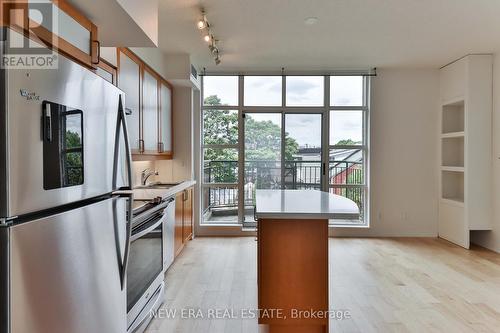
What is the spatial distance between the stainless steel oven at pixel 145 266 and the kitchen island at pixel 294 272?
2.84ft

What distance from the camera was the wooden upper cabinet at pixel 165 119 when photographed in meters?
4.14

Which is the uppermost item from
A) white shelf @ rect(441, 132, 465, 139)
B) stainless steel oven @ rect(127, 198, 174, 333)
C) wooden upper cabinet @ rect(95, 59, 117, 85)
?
wooden upper cabinet @ rect(95, 59, 117, 85)

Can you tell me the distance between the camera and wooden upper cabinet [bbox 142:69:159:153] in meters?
3.47

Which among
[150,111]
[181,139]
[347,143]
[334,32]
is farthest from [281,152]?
[150,111]

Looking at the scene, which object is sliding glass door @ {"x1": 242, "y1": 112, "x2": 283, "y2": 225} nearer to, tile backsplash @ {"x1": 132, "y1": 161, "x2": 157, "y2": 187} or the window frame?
the window frame

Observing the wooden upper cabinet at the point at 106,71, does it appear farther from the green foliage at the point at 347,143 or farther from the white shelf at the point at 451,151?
the white shelf at the point at 451,151

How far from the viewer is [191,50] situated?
4.18 m

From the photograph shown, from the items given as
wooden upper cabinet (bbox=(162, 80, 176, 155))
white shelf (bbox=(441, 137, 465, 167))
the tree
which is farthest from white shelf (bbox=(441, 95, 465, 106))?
wooden upper cabinet (bbox=(162, 80, 176, 155))

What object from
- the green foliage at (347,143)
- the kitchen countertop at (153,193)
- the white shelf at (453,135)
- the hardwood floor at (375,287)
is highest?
the white shelf at (453,135)

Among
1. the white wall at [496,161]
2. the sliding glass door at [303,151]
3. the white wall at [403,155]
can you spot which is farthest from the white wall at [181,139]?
the white wall at [496,161]

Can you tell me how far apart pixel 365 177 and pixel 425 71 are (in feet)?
6.61

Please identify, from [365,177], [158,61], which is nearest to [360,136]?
[365,177]

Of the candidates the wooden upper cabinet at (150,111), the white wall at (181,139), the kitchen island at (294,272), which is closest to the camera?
the kitchen island at (294,272)

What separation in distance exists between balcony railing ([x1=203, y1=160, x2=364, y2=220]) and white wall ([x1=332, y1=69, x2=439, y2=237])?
1.20 feet
